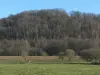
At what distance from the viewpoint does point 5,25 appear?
6186 inches

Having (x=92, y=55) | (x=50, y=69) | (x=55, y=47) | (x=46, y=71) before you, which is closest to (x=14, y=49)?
(x=55, y=47)

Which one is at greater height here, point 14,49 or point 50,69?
point 50,69

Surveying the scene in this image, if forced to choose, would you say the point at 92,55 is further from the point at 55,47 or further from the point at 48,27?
the point at 48,27

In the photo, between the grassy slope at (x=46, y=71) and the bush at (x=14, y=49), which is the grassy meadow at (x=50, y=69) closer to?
the grassy slope at (x=46, y=71)

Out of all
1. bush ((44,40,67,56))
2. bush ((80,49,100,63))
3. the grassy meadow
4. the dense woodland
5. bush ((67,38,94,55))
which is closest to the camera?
the grassy meadow

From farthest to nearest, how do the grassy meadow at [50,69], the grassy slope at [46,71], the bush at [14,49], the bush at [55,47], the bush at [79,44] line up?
the bush at [55,47] → the bush at [79,44] → the bush at [14,49] → the grassy meadow at [50,69] → the grassy slope at [46,71]

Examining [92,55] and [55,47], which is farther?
[55,47]

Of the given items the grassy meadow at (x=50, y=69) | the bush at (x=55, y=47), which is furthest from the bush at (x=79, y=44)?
the grassy meadow at (x=50, y=69)

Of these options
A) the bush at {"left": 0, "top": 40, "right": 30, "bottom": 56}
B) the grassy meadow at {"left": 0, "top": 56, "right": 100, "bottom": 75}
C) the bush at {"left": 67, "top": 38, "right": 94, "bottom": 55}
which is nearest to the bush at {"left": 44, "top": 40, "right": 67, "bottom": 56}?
the bush at {"left": 67, "top": 38, "right": 94, "bottom": 55}

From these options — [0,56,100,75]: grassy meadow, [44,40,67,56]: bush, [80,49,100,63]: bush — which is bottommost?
[44,40,67,56]: bush

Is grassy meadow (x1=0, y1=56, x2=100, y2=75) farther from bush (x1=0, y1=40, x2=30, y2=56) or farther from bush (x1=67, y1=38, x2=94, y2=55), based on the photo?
bush (x1=67, y1=38, x2=94, y2=55)

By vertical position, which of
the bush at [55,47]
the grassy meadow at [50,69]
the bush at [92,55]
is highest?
the grassy meadow at [50,69]

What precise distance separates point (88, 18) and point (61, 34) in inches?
713

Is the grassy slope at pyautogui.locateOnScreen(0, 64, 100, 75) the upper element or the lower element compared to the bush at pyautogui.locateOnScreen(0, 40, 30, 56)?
upper
